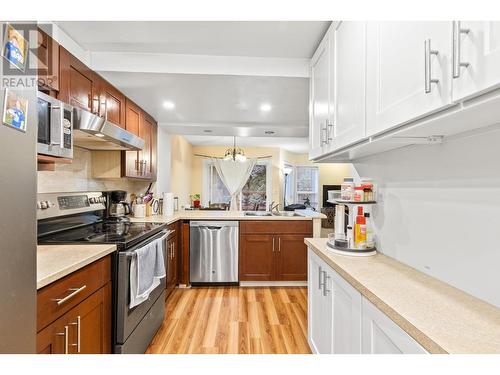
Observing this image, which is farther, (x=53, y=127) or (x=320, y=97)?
(x=320, y=97)

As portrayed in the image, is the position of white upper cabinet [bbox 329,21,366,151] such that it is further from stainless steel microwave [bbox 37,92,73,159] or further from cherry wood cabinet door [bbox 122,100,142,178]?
cherry wood cabinet door [bbox 122,100,142,178]

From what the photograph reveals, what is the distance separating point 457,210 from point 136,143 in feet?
7.45

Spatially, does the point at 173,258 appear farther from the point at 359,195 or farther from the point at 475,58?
the point at 475,58

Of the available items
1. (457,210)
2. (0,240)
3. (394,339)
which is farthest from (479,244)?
(0,240)

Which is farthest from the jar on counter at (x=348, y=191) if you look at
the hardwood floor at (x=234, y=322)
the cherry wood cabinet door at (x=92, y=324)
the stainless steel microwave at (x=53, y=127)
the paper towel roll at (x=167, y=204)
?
the paper towel roll at (x=167, y=204)

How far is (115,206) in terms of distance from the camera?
8.80ft

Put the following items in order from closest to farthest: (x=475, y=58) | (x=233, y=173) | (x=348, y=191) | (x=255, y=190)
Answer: (x=475, y=58), (x=348, y=191), (x=233, y=173), (x=255, y=190)

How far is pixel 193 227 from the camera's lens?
3.23 metres

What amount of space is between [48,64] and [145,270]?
4.71ft

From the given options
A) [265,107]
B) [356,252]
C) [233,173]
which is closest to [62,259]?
[356,252]

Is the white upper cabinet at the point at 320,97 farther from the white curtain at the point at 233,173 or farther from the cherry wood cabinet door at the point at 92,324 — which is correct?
the white curtain at the point at 233,173
